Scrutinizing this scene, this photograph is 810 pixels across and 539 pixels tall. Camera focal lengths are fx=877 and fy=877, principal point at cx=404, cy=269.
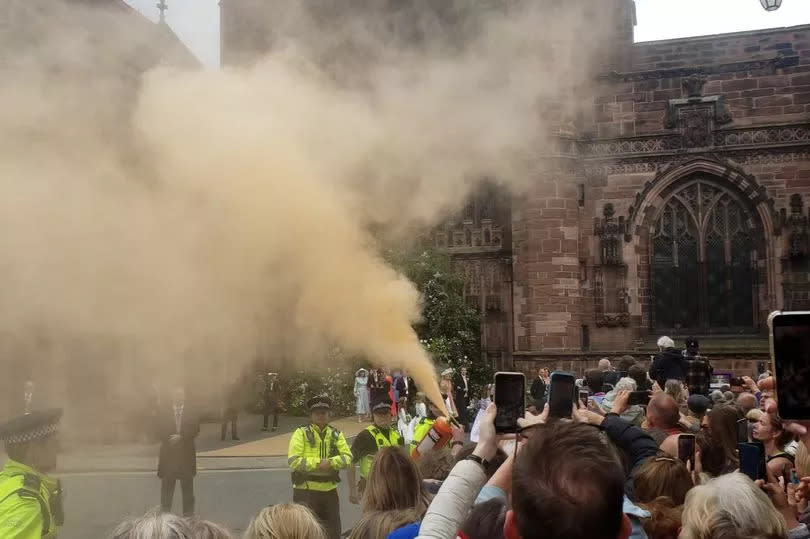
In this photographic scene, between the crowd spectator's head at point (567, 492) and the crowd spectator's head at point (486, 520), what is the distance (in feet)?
2.42

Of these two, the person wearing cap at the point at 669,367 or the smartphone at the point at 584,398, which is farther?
the person wearing cap at the point at 669,367

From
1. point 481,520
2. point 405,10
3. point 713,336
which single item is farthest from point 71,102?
point 713,336

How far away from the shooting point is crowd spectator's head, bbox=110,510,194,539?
121 inches

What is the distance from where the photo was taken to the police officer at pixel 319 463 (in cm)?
804

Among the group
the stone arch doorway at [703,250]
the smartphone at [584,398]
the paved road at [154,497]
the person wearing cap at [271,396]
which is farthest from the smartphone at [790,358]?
the stone arch doorway at [703,250]

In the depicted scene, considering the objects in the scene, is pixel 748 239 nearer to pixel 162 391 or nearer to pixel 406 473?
pixel 162 391

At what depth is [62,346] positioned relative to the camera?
13625 millimetres

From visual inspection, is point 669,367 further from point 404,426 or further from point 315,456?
point 315,456

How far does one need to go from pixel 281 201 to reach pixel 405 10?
35.0ft

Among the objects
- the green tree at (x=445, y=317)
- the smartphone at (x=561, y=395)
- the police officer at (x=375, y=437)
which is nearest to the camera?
the smartphone at (x=561, y=395)

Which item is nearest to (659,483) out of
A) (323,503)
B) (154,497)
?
(323,503)

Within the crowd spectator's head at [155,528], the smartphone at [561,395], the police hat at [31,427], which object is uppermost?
the smartphone at [561,395]

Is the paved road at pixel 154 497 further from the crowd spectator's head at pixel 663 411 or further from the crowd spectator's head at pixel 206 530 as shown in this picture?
the crowd spectator's head at pixel 206 530

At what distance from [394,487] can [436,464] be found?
3.19ft
